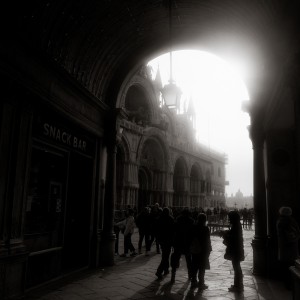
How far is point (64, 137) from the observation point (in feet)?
24.9

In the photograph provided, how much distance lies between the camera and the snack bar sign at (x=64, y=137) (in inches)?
272

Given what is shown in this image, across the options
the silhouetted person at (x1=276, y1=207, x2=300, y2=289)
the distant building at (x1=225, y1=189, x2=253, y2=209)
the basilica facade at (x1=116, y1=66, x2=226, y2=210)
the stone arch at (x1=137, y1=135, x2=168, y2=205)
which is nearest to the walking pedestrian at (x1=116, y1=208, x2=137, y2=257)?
the silhouetted person at (x1=276, y1=207, x2=300, y2=289)

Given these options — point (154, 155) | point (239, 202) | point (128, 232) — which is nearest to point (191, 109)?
point (154, 155)

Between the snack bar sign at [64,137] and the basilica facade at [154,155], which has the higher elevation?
the basilica facade at [154,155]

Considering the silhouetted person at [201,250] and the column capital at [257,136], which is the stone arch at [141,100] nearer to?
the column capital at [257,136]

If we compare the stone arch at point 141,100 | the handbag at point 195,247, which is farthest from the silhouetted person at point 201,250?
the stone arch at point 141,100

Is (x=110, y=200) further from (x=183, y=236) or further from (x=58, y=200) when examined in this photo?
(x=183, y=236)

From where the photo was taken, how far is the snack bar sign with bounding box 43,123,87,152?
692 cm

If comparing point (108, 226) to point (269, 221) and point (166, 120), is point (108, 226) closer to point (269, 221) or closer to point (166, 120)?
point (269, 221)

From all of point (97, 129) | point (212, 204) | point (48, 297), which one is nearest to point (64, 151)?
point (97, 129)

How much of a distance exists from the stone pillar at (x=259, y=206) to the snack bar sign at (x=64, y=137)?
4426mm

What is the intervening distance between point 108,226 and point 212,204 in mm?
39712

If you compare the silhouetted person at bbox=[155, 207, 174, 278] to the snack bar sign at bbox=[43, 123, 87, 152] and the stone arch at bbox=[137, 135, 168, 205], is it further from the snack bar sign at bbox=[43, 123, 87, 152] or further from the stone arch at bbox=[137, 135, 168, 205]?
the stone arch at bbox=[137, 135, 168, 205]

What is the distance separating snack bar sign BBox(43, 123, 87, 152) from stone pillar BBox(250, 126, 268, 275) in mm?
4426
